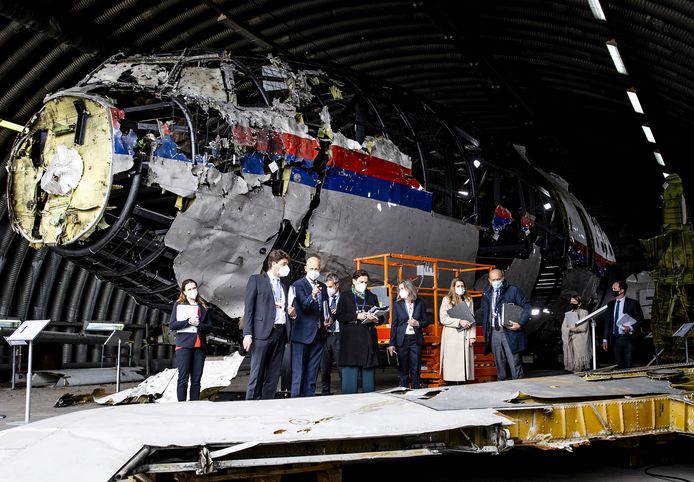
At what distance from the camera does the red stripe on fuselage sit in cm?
846

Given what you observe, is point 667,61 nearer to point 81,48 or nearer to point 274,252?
point 274,252

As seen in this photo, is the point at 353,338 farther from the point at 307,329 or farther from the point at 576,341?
the point at 576,341

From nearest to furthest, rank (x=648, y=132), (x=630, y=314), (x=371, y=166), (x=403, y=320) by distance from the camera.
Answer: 1. (x=403, y=320)
2. (x=371, y=166)
3. (x=630, y=314)
4. (x=648, y=132)

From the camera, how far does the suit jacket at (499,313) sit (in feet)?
27.6

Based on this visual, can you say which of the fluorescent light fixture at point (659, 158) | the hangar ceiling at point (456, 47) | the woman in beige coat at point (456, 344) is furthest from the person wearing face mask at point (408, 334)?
the fluorescent light fixture at point (659, 158)

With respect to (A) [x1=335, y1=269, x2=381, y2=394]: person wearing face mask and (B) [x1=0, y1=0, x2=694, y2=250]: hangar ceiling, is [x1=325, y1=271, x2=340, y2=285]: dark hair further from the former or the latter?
(B) [x1=0, y1=0, x2=694, y2=250]: hangar ceiling

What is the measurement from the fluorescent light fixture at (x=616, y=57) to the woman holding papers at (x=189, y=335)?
30.8 ft

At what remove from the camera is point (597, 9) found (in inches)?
462

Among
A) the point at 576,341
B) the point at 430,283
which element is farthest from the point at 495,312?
the point at 576,341

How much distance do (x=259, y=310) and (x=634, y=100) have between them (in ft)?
40.5

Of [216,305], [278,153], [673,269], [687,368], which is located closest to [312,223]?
[278,153]

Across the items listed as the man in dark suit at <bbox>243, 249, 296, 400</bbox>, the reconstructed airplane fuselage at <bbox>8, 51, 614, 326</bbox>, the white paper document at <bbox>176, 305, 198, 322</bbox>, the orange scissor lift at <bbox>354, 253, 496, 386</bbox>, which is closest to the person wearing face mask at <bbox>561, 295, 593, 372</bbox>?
the orange scissor lift at <bbox>354, 253, 496, 386</bbox>

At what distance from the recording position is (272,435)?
3676 millimetres

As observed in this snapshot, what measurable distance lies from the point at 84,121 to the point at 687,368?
6.55 m
